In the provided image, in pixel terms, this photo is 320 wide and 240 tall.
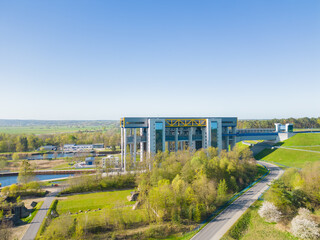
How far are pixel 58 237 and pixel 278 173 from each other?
55359 mm

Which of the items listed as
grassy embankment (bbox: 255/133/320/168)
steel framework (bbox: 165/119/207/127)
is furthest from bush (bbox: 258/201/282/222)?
steel framework (bbox: 165/119/207/127)

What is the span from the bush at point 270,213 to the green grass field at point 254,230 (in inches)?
31.6

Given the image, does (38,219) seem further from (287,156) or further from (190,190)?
(287,156)

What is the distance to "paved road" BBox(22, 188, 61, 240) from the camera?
3284 centimetres

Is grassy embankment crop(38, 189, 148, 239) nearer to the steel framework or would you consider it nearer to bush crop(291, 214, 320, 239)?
bush crop(291, 214, 320, 239)

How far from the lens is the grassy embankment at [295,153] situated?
69375mm

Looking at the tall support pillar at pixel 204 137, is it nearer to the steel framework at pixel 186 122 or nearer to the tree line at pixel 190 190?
the steel framework at pixel 186 122

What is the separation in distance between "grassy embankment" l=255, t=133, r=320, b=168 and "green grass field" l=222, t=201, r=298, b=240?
131 feet

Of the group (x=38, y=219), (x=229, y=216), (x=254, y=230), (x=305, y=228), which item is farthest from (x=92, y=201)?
(x=305, y=228)

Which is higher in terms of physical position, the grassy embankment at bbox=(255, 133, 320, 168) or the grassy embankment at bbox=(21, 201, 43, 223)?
the grassy embankment at bbox=(255, 133, 320, 168)

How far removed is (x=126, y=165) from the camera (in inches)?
2532

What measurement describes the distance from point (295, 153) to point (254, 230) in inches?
2178

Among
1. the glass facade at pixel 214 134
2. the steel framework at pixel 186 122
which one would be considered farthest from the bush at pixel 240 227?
the glass facade at pixel 214 134

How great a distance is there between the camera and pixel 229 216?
35031 millimetres
